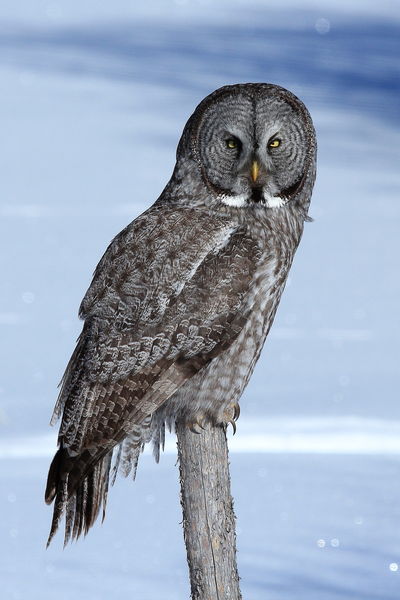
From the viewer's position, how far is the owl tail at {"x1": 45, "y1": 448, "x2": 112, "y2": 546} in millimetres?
8797

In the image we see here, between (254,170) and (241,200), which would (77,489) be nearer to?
(241,200)

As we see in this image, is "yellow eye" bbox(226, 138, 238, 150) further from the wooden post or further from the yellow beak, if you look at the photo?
the wooden post

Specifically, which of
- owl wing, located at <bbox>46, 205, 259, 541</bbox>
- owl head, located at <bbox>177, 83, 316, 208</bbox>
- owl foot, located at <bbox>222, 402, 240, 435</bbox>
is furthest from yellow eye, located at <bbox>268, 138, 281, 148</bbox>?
owl foot, located at <bbox>222, 402, 240, 435</bbox>

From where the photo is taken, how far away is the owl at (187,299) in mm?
8789

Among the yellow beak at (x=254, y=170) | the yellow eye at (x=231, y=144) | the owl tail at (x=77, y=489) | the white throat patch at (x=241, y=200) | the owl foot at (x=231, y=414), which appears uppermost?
the yellow eye at (x=231, y=144)

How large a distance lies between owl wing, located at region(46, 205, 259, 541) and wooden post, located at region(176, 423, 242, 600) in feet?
1.08

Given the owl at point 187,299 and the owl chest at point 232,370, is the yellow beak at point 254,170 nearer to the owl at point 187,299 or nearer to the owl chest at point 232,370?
the owl at point 187,299

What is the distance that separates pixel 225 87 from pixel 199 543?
2309 mm

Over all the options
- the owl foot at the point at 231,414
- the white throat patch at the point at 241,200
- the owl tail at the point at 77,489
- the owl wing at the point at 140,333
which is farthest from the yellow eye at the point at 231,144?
the owl tail at the point at 77,489

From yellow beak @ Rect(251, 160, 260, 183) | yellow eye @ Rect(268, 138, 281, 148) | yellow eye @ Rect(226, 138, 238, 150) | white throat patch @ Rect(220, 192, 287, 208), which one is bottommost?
white throat patch @ Rect(220, 192, 287, 208)

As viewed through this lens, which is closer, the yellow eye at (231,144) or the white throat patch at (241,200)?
the white throat patch at (241,200)

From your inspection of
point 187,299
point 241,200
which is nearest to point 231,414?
point 187,299

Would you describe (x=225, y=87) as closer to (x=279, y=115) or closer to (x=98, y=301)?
(x=279, y=115)

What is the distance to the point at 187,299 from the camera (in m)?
8.86
